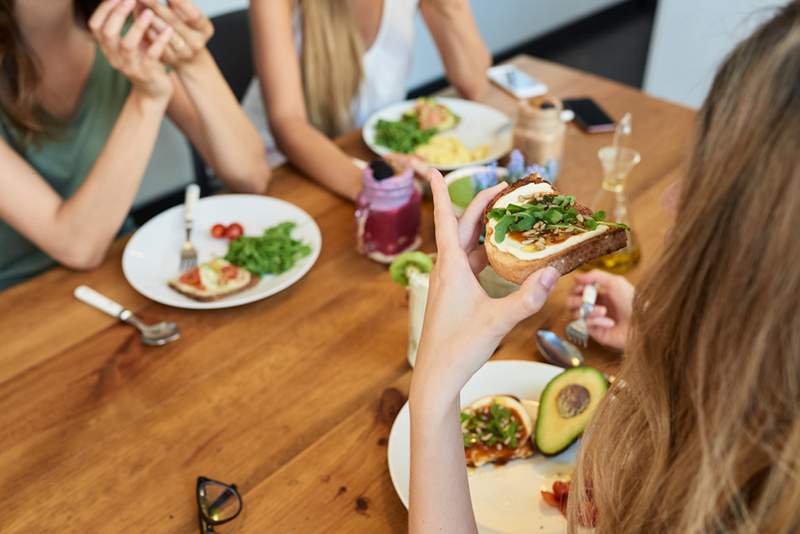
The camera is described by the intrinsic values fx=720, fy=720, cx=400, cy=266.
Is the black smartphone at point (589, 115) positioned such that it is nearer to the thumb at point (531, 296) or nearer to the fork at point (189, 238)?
the fork at point (189, 238)

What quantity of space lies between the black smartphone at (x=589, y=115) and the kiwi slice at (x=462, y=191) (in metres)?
0.61

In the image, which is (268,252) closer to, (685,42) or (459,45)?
(459,45)

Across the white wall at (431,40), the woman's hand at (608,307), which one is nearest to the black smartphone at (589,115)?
the woman's hand at (608,307)

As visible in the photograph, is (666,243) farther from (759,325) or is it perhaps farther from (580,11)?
(580,11)

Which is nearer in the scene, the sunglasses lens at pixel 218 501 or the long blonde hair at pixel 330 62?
the sunglasses lens at pixel 218 501

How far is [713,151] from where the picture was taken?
0.57m

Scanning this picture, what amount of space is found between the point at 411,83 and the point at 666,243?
3731mm

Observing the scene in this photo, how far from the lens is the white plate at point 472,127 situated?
1697 millimetres

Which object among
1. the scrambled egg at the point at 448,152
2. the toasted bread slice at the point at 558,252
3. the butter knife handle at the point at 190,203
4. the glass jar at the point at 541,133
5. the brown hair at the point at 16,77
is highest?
the toasted bread slice at the point at 558,252

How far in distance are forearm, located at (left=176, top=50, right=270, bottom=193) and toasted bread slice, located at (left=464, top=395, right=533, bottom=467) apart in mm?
844

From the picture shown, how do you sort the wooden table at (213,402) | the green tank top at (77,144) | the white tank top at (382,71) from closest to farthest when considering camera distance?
the wooden table at (213,402) → the green tank top at (77,144) → the white tank top at (382,71)

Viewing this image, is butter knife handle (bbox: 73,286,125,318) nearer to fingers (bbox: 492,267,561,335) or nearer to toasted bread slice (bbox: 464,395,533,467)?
toasted bread slice (bbox: 464,395,533,467)

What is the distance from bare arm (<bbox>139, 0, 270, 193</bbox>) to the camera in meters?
1.55

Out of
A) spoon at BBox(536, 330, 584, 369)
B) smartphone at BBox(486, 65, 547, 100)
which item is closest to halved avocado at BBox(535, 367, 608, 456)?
spoon at BBox(536, 330, 584, 369)
